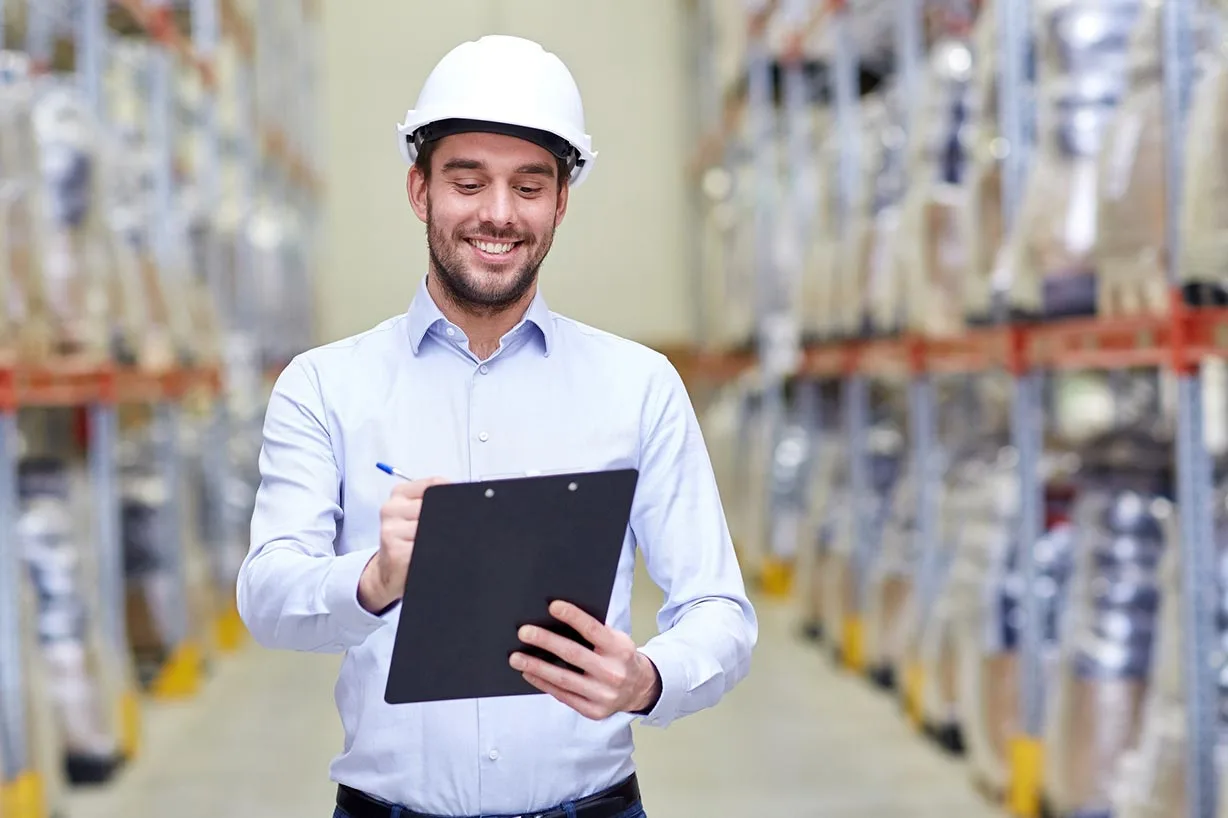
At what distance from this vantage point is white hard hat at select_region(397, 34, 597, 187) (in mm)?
1732

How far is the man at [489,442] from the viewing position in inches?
68.2

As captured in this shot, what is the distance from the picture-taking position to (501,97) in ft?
5.70

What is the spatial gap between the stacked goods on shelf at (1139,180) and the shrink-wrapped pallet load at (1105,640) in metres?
0.59

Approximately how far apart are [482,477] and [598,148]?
516 inches

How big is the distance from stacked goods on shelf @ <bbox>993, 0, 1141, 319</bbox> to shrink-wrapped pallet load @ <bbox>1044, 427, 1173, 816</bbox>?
56 cm

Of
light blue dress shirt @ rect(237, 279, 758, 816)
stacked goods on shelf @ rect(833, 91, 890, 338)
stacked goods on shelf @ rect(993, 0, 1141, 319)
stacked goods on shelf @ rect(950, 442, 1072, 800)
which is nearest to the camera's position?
light blue dress shirt @ rect(237, 279, 758, 816)

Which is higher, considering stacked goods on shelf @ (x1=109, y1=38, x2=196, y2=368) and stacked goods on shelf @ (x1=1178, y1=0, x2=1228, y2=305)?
stacked goods on shelf @ (x1=109, y1=38, x2=196, y2=368)

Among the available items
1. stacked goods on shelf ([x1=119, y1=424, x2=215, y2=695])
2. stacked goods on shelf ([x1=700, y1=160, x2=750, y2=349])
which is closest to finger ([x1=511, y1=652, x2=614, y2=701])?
stacked goods on shelf ([x1=119, y1=424, x2=215, y2=695])

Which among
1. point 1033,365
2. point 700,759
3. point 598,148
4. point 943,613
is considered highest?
point 598,148

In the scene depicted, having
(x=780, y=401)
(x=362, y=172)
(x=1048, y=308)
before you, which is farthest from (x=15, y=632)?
(x=362, y=172)

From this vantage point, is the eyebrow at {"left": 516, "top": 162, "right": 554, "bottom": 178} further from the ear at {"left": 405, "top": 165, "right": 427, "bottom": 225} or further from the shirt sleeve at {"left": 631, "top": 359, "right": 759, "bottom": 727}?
the shirt sleeve at {"left": 631, "top": 359, "right": 759, "bottom": 727}

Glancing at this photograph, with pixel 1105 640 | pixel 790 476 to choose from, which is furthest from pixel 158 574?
pixel 1105 640

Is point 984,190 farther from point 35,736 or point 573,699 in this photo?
point 573,699

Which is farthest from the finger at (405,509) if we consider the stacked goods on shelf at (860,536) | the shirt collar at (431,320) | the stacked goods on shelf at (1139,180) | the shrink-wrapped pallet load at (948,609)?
the stacked goods on shelf at (860,536)
